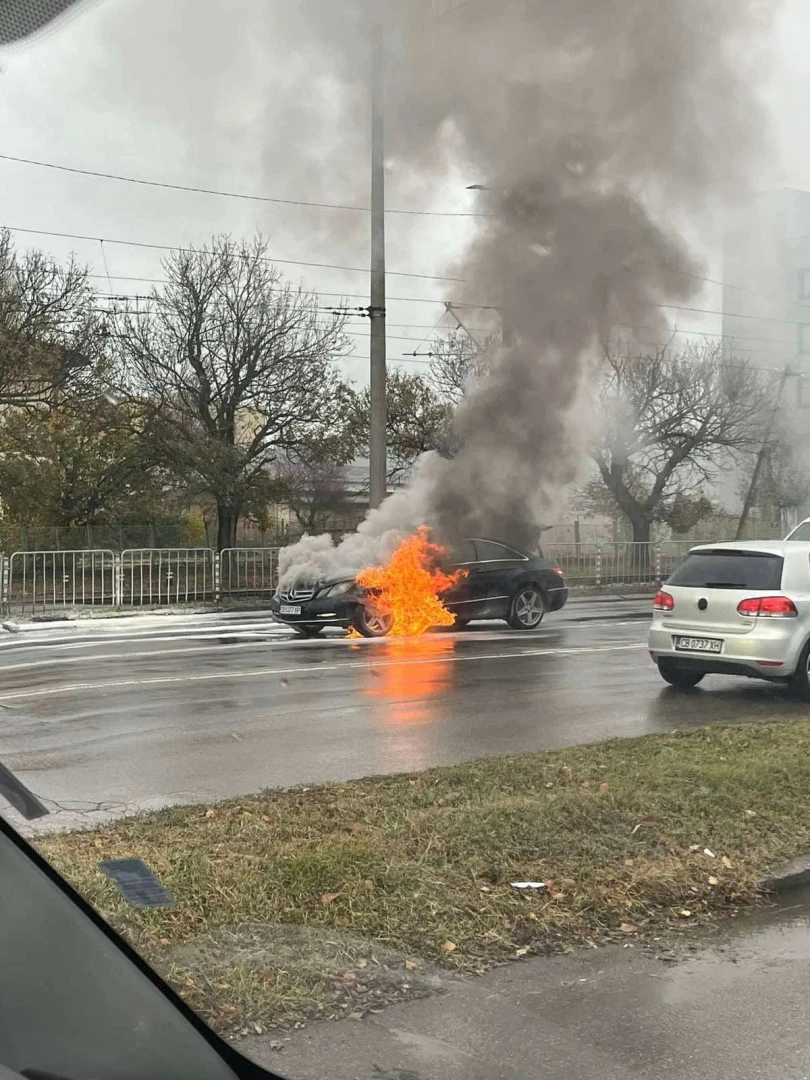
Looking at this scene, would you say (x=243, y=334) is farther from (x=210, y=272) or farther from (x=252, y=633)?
(x=252, y=633)

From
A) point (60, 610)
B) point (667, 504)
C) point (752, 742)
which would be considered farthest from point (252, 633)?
point (667, 504)

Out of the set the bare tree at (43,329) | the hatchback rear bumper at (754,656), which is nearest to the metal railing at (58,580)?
the bare tree at (43,329)

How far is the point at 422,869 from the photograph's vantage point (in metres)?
4.45

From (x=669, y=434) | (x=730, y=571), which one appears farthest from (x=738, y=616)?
(x=669, y=434)

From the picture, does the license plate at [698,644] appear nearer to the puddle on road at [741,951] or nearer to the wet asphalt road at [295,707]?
the wet asphalt road at [295,707]

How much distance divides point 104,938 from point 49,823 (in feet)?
13.2

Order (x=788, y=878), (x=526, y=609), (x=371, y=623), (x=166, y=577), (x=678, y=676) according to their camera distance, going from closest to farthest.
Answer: (x=788, y=878), (x=678, y=676), (x=371, y=623), (x=526, y=609), (x=166, y=577)

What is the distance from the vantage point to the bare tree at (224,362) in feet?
75.7

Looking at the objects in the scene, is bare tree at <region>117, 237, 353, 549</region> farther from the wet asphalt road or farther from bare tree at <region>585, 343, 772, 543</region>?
the wet asphalt road

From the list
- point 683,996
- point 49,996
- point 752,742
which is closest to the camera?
point 49,996

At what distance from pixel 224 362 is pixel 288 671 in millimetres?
13324

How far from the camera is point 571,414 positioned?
1831 cm

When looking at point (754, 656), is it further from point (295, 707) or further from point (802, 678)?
point (295, 707)

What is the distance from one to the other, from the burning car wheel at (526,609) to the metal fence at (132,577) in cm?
672
